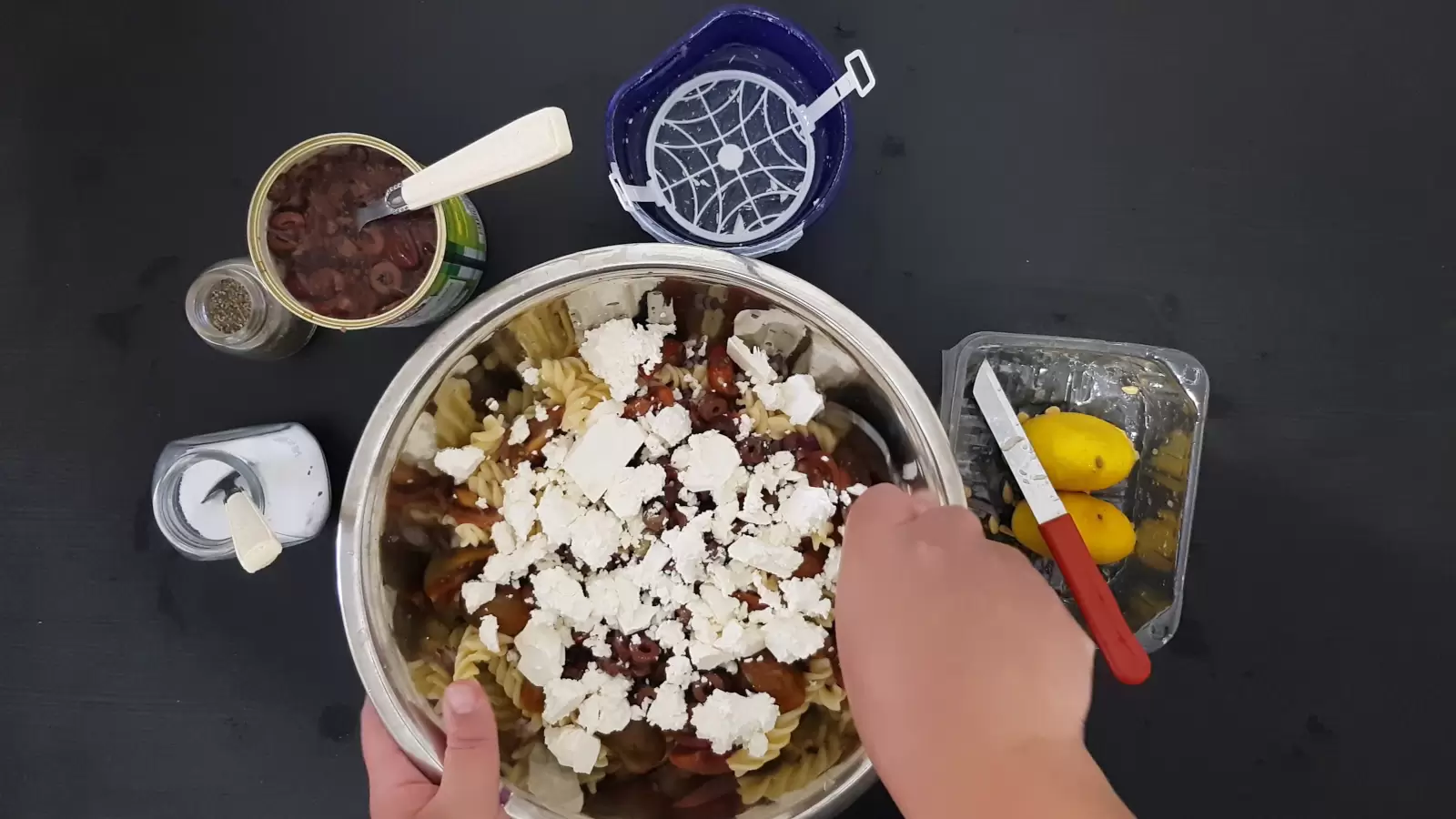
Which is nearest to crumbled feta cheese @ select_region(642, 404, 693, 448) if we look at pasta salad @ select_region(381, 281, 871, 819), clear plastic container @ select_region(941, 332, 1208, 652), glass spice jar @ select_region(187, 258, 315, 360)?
pasta salad @ select_region(381, 281, 871, 819)

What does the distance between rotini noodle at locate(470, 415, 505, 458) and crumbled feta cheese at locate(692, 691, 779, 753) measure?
342mm

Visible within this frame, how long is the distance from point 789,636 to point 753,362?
28cm

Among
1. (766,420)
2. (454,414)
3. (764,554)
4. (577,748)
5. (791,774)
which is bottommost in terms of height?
(791,774)

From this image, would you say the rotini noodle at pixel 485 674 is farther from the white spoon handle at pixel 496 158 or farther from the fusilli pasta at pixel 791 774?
the white spoon handle at pixel 496 158

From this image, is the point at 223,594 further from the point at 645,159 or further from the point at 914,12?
the point at 914,12

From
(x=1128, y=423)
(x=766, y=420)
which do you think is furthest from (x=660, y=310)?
(x=1128, y=423)

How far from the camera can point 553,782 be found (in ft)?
2.89

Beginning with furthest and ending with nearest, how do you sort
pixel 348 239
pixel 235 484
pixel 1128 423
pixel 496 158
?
pixel 1128 423
pixel 235 484
pixel 348 239
pixel 496 158

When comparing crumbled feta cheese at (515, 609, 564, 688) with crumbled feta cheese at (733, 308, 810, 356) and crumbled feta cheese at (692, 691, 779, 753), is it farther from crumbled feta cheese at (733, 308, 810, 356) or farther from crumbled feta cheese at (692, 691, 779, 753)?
crumbled feta cheese at (733, 308, 810, 356)

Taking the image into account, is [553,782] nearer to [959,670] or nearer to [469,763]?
[469,763]

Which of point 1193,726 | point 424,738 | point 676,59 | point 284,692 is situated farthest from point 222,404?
point 1193,726

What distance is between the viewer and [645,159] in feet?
3.27

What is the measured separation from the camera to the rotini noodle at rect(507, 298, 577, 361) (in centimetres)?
89

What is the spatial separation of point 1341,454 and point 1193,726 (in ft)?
1.25
